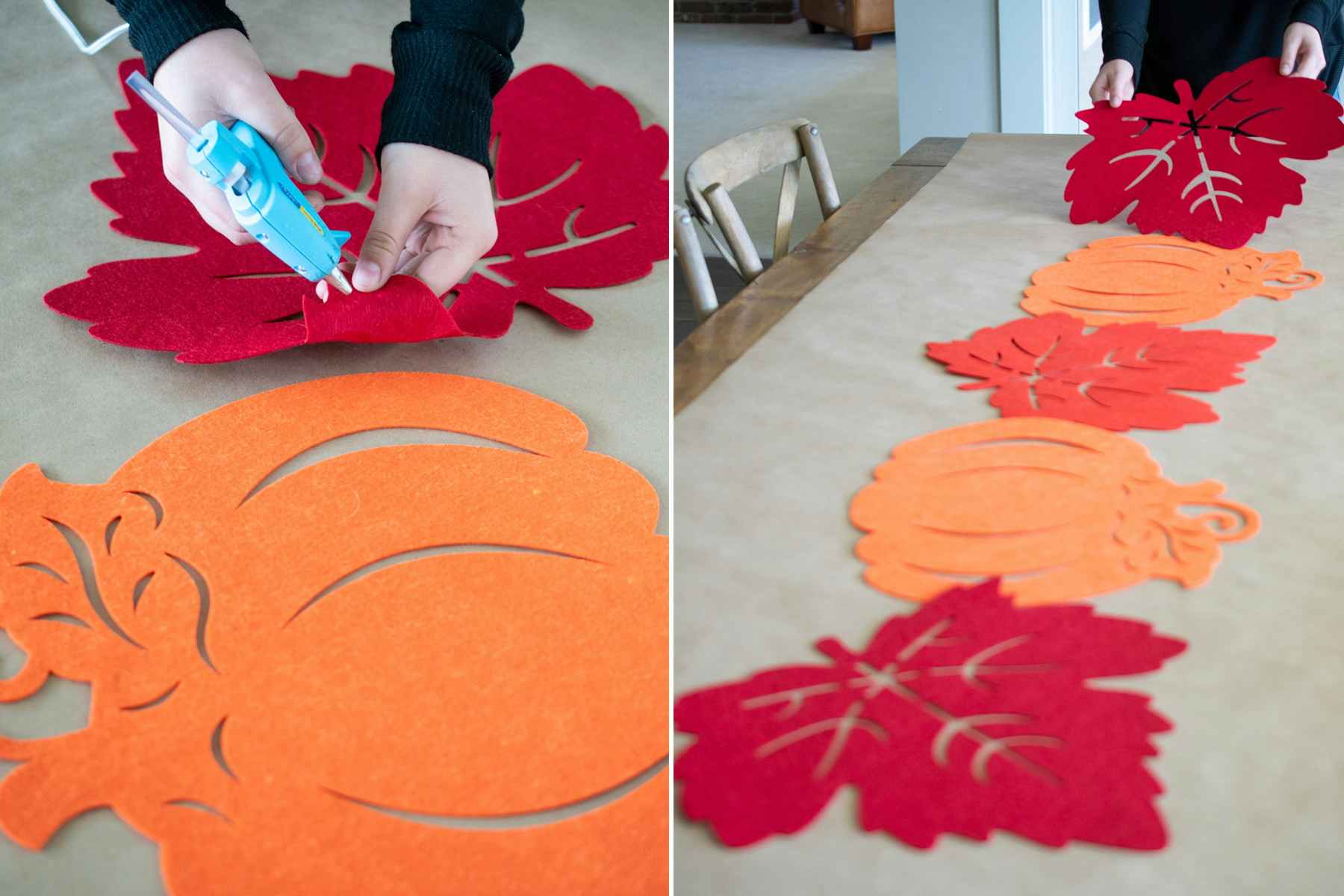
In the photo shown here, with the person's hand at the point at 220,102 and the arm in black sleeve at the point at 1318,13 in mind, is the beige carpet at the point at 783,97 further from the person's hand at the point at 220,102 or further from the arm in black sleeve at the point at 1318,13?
the person's hand at the point at 220,102

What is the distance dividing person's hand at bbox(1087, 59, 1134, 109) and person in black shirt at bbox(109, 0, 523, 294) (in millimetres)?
927

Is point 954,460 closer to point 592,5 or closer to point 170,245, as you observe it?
point 170,245

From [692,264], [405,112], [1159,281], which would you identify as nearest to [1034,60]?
[1159,281]

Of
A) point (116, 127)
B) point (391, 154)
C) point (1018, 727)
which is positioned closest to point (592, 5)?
point (116, 127)

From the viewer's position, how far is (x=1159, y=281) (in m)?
1.25

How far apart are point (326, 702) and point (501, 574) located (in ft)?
0.56

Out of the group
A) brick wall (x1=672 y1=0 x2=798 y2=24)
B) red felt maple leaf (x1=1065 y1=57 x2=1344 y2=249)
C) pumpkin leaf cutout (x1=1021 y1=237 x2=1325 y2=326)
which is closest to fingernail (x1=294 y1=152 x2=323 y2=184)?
pumpkin leaf cutout (x1=1021 y1=237 x2=1325 y2=326)

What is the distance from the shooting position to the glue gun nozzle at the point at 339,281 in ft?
3.57

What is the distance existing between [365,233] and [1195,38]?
1.39m

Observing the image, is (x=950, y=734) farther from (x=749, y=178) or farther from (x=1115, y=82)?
(x=1115, y=82)

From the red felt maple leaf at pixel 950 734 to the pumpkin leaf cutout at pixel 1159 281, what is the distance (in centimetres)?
54

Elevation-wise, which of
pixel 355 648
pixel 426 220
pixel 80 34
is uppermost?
pixel 80 34

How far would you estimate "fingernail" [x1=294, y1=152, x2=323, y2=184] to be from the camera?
104 centimetres

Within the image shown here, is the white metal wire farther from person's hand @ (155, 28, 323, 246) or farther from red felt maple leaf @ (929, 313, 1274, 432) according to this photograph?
red felt maple leaf @ (929, 313, 1274, 432)
